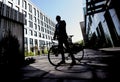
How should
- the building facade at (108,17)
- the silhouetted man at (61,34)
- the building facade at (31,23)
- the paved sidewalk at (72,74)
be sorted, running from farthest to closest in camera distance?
the building facade at (31,23), the building facade at (108,17), the silhouetted man at (61,34), the paved sidewalk at (72,74)

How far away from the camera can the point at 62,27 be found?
6023 mm

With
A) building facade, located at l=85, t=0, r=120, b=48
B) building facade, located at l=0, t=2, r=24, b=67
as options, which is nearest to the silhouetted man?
building facade, located at l=0, t=2, r=24, b=67

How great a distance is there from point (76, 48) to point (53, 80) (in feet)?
12.4

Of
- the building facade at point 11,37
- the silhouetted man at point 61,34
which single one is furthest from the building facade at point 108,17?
the building facade at point 11,37

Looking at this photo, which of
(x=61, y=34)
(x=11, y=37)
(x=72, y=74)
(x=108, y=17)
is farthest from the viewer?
(x=108, y=17)

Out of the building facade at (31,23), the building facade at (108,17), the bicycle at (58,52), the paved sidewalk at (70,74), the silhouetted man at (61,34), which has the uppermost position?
the building facade at (31,23)

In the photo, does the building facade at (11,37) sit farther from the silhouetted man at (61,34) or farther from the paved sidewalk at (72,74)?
the silhouetted man at (61,34)

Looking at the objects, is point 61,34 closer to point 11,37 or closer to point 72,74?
point 11,37

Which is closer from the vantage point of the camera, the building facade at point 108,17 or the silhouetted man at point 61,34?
the silhouetted man at point 61,34

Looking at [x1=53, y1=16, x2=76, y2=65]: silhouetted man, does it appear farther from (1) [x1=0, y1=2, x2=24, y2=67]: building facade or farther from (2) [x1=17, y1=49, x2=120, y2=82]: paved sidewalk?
(1) [x1=0, y1=2, x2=24, y2=67]: building facade


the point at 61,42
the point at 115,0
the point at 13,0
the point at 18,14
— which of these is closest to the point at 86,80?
the point at 61,42

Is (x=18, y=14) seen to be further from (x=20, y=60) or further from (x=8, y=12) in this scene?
(x=20, y=60)

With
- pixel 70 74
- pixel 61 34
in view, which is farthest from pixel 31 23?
pixel 70 74

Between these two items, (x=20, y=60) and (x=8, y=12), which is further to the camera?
(x=20, y=60)
